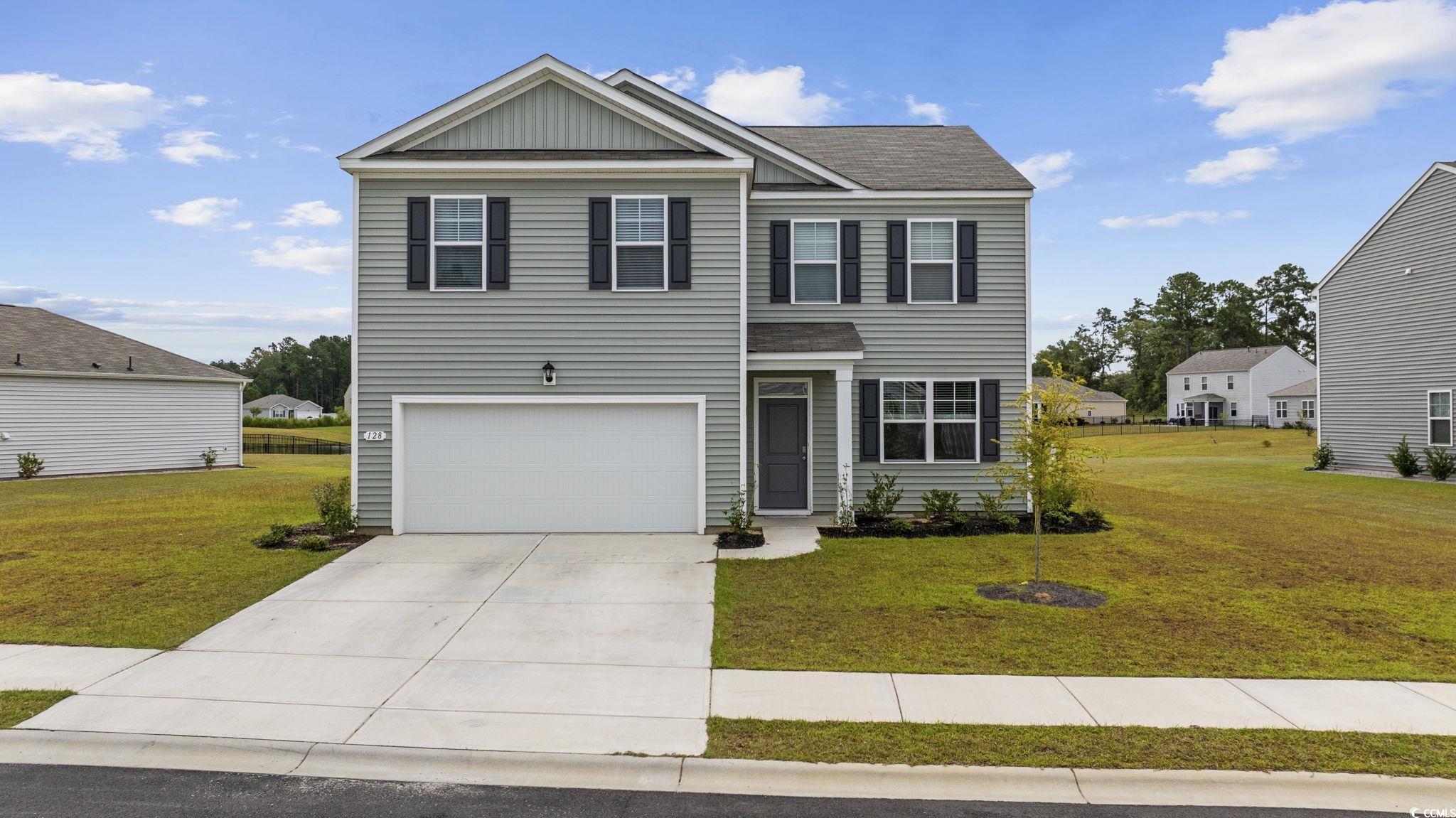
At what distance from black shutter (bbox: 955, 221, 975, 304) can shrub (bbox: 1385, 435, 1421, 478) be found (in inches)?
595

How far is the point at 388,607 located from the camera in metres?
8.02

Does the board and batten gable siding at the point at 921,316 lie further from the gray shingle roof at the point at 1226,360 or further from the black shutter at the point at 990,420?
the gray shingle roof at the point at 1226,360

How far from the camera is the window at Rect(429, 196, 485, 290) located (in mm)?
11781

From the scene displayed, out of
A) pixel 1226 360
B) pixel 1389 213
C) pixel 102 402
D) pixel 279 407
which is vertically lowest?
pixel 279 407

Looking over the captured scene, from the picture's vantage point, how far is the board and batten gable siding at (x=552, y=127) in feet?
39.4

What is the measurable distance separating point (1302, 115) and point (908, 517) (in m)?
26.0

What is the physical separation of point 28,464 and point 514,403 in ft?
62.6

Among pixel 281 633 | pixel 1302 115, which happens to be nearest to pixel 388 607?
pixel 281 633

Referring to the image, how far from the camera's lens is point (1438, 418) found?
767 inches

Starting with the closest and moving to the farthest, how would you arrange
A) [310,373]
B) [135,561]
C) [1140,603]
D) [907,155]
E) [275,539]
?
[1140,603] → [135,561] → [275,539] → [907,155] → [310,373]

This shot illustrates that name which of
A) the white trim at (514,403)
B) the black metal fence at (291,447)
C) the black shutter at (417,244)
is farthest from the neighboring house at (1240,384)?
the black metal fence at (291,447)

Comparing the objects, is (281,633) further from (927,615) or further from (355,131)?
(355,131)

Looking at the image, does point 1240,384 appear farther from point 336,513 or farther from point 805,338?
point 336,513

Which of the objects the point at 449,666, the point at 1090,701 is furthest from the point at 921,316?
the point at 449,666
